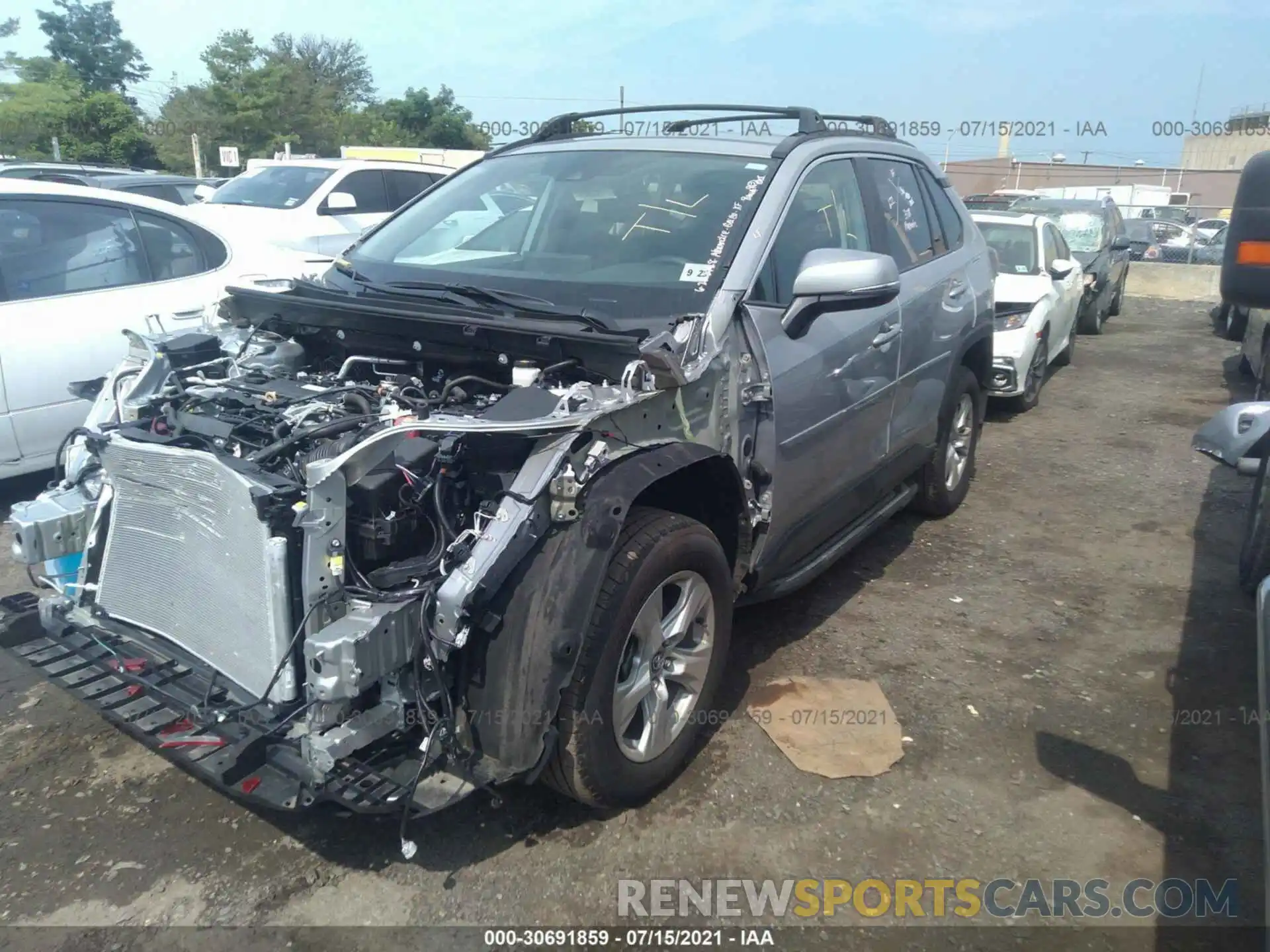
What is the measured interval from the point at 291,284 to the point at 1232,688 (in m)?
4.19

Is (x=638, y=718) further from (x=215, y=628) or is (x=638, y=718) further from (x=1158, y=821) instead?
(x=1158, y=821)

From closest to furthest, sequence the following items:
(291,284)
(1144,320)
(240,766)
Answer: (240,766) → (291,284) → (1144,320)

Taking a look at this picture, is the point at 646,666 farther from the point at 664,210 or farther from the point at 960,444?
the point at 960,444

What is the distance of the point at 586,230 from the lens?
3.77 m

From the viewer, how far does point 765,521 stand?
11.4ft

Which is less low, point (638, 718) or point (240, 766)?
point (240, 766)

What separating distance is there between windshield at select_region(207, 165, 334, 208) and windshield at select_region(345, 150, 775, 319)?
685 centimetres

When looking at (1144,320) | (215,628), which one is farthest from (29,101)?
(215,628)

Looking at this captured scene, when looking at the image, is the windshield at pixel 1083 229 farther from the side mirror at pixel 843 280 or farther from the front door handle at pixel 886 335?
the side mirror at pixel 843 280

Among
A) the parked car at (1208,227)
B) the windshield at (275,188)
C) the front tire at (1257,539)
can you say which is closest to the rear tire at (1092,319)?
the parked car at (1208,227)

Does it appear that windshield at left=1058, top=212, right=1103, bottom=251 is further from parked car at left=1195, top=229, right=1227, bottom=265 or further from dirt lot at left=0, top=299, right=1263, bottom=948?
dirt lot at left=0, top=299, right=1263, bottom=948

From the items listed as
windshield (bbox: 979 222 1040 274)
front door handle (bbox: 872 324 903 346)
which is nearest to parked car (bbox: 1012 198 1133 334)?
windshield (bbox: 979 222 1040 274)

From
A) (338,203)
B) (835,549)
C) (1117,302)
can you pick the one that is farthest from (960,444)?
(1117,302)

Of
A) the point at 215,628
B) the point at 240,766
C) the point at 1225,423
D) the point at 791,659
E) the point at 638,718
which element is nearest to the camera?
the point at 240,766
